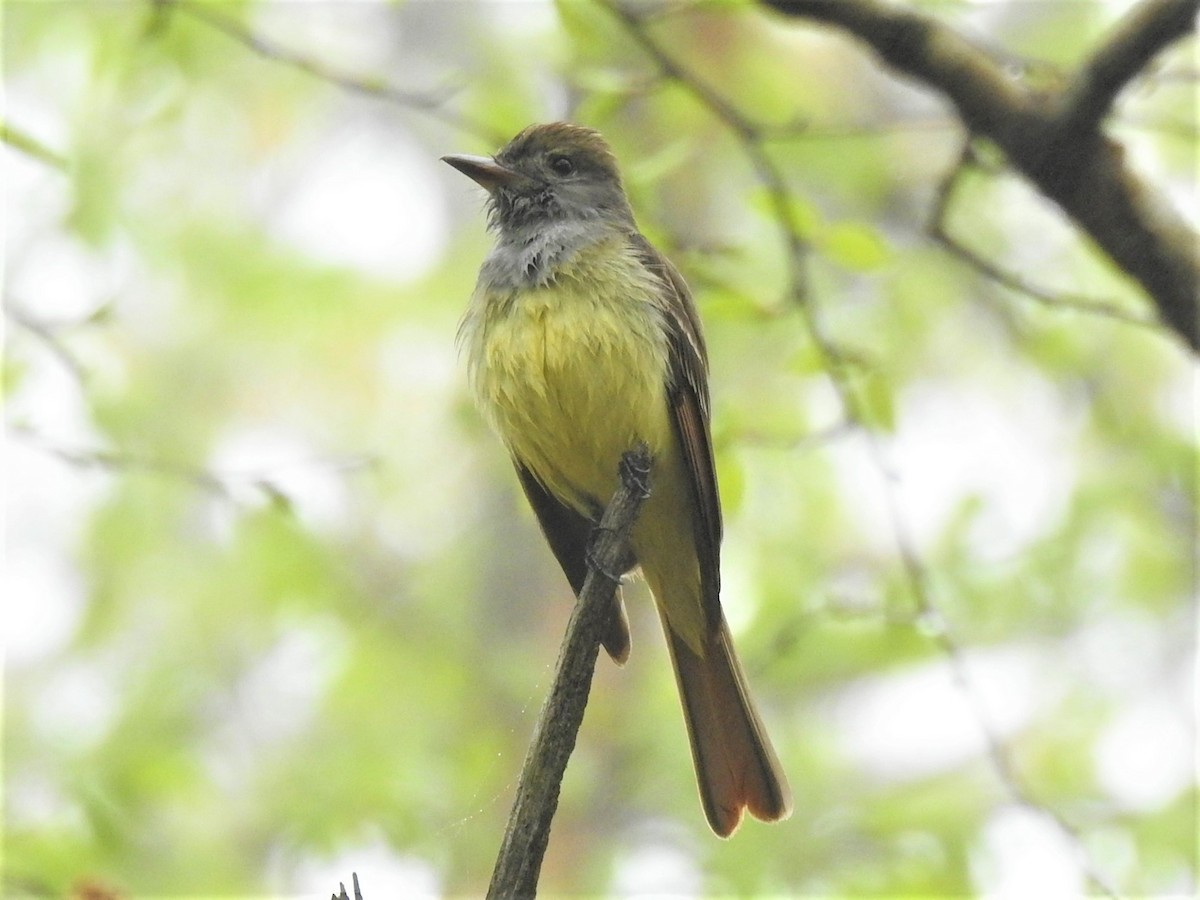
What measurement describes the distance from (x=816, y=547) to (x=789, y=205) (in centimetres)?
352

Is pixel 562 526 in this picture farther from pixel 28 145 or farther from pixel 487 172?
pixel 28 145

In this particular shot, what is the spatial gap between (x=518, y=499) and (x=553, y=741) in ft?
8.46

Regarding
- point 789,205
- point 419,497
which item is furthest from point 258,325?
point 789,205

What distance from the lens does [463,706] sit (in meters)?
7.45

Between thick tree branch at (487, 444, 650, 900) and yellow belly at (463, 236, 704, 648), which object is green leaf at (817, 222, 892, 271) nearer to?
yellow belly at (463, 236, 704, 648)

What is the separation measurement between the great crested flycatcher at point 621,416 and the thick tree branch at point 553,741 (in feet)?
3.29

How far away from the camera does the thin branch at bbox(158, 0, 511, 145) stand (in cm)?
407

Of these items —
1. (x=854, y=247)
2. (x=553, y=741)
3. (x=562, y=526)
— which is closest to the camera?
(x=553, y=741)

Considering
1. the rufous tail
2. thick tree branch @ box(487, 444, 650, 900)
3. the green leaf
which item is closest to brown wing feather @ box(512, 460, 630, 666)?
the rufous tail

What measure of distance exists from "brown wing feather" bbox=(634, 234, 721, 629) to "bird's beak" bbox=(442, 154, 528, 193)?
57 cm

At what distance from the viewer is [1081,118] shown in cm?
289

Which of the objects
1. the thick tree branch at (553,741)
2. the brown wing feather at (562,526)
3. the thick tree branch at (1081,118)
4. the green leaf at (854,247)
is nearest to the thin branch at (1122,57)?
the thick tree branch at (1081,118)

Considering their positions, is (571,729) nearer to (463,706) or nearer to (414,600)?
(463,706)

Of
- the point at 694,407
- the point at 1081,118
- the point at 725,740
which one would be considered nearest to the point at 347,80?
Result: the point at 694,407
